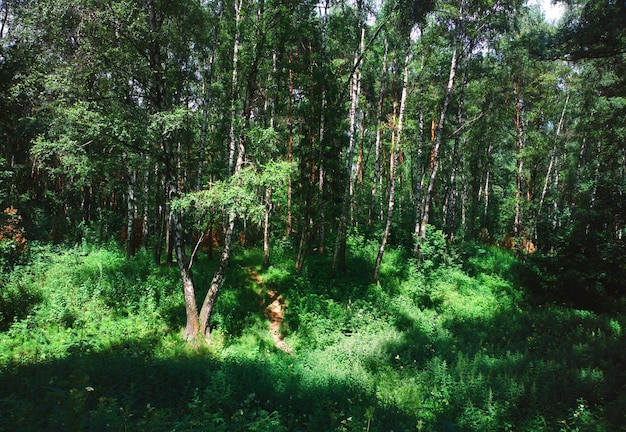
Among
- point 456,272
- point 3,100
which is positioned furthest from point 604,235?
point 3,100

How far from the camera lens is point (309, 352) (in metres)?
9.98

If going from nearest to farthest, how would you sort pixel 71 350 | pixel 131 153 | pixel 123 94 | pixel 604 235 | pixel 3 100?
pixel 71 350 → pixel 131 153 → pixel 123 94 → pixel 604 235 → pixel 3 100

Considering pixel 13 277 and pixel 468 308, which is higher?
pixel 13 277

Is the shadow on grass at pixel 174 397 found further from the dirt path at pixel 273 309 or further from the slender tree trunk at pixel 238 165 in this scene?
the dirt path at pixel 273 309

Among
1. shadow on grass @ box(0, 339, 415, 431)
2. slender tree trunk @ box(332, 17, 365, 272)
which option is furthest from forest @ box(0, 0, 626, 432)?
slender tree trunk @ box(332, 17, 365, 272)

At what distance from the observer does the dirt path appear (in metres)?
11.2

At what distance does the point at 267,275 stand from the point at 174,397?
27.0ft

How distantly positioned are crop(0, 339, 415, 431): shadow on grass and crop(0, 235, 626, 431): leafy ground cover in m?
0.03

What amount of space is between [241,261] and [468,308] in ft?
32.0

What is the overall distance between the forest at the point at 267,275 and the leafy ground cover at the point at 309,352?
0.21 feet

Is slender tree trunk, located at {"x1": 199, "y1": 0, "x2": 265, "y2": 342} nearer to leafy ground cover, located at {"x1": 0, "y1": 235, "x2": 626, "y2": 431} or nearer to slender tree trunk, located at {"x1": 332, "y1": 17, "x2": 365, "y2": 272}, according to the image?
leafy ground cover, located at {"x1": 0, "y1": 235, "x2": 626, "y2": 431}

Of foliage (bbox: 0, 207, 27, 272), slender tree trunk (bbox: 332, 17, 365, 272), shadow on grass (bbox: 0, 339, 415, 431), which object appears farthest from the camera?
slender tree trunk (bbox: 332, 17, 365, 272)

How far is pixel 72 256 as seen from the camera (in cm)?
1256

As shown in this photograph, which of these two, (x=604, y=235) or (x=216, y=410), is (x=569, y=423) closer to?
(x=216, y=410)
